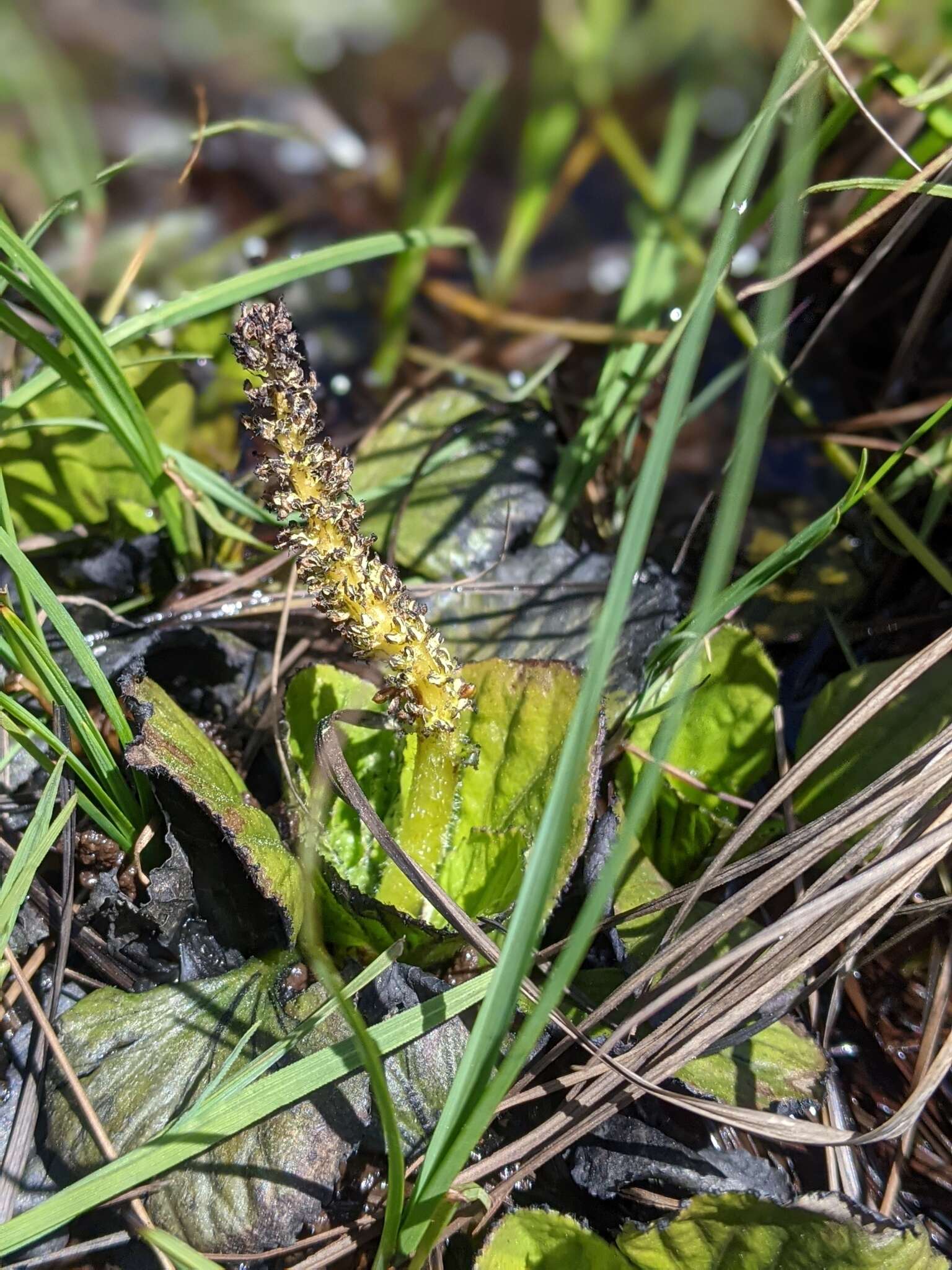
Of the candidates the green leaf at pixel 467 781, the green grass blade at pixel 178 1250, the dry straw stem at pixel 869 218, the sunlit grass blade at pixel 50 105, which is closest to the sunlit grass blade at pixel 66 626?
the green leaf at pixel 467 781

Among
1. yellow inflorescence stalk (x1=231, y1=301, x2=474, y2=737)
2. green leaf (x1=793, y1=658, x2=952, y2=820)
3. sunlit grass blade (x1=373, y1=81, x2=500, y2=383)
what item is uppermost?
sunlit grass blade (x1=373, y1=81, x2=500, y2=383)

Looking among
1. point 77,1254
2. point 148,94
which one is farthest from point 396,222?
point 77,1254

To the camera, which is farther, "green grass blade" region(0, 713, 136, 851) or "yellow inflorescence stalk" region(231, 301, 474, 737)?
"green grass blade" region(0, 713, 136, 851)

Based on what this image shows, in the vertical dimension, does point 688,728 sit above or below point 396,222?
below

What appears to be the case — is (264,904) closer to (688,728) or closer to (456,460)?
(688,728)

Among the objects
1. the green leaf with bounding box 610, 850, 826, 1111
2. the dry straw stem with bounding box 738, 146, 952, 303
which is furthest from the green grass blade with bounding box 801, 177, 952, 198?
the green leaf with bounding box 610, 850, 826, 1111

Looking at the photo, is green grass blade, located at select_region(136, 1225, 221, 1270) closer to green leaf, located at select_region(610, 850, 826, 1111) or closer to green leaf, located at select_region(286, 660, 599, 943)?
green leaf, located at select_region(286, 660, 599, 943)
